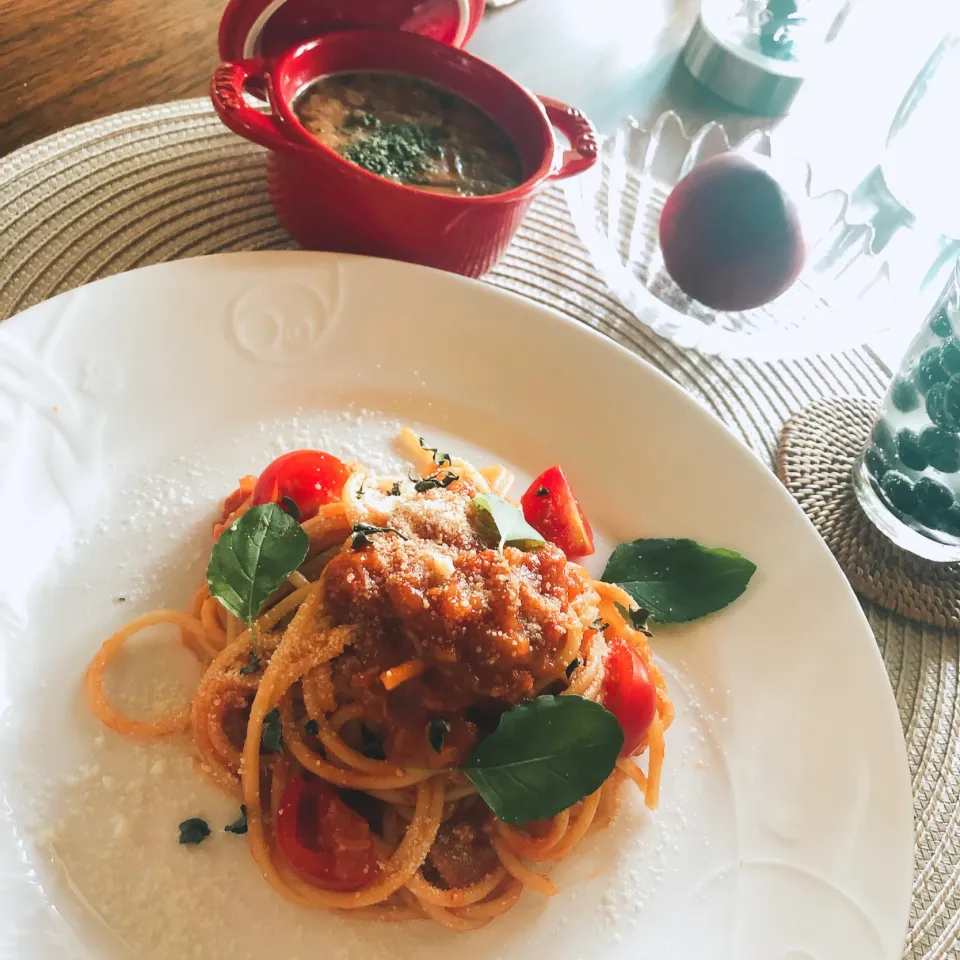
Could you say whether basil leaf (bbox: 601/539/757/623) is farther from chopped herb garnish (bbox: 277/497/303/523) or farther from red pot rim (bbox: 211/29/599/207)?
red pot rim (bbox: 211/29/599/207)

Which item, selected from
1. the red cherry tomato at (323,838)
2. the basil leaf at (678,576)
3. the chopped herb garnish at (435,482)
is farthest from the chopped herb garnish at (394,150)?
the red cherry tomato at (323,838)

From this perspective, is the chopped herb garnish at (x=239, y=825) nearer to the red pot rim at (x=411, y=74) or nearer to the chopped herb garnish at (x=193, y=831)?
the chopped herb garnish at (x=193, y=831)

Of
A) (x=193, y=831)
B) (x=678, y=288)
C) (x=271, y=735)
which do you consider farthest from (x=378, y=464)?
(x=678, y=288)

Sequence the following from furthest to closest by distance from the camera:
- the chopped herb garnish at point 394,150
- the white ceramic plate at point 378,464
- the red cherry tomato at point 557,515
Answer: the chopped herb garnish at point 394,150
the red cherry tomato at point 557,515
the white ceramic plate at point 378,464

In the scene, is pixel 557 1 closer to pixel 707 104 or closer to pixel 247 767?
pixel 707 104

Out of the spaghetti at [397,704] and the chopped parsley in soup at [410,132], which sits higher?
the chopped parsley in soup at [410,132]

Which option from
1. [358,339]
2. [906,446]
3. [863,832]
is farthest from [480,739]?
[906,446]
